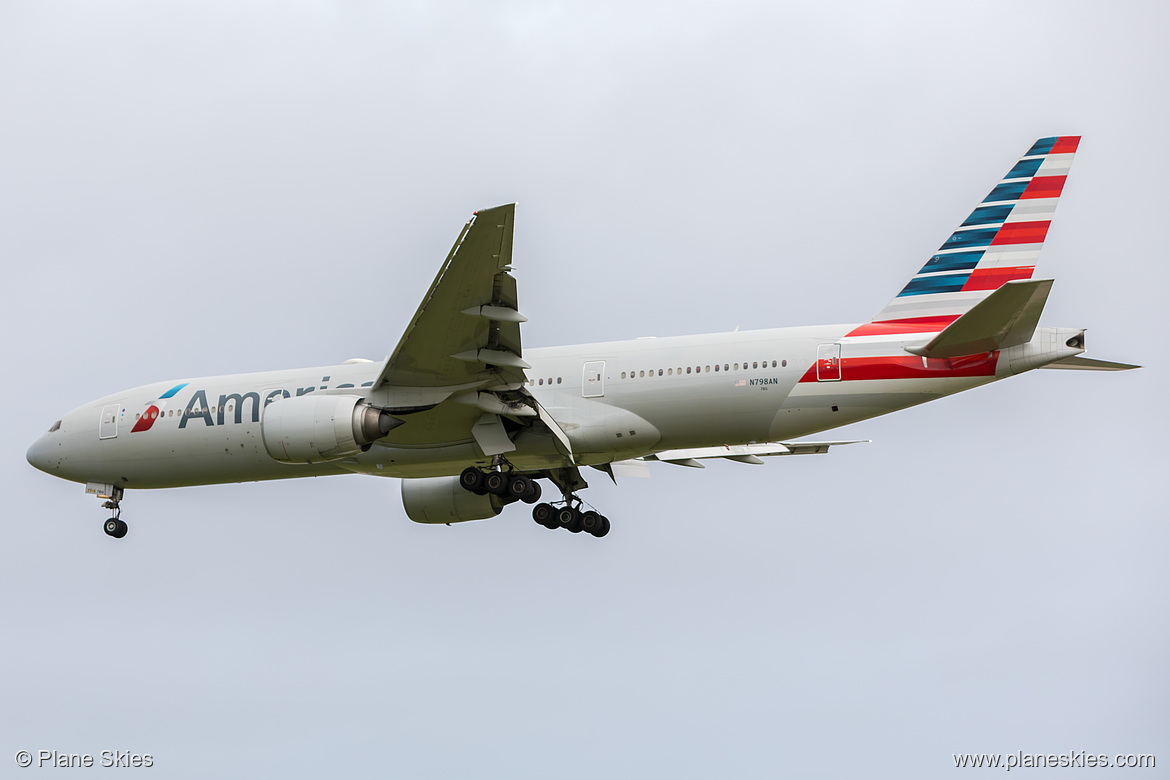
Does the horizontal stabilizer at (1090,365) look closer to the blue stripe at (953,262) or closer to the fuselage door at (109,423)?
the blue stripe at (953,262)

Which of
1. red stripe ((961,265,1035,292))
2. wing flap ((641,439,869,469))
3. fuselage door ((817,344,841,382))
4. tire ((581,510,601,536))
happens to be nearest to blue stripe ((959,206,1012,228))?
red stripe ((961,265,1035,292))

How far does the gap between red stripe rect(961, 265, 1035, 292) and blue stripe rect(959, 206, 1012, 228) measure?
0.94 metres

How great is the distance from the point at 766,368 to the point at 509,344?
194 inches

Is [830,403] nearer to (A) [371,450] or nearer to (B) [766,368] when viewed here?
(B) [766,368]

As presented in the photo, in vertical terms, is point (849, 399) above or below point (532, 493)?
above

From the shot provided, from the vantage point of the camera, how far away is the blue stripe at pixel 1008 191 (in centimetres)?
2244

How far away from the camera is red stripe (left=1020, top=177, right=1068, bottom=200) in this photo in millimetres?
22312

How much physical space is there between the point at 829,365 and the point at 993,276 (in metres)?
3.68

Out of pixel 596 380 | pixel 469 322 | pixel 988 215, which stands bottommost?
pixel 596 380

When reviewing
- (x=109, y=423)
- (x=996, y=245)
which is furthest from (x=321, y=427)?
(x=996, y=245)

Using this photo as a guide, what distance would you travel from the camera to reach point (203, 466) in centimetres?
2561

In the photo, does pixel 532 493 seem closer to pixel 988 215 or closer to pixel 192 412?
pixel 192 412

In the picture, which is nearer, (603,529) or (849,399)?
(849,399)

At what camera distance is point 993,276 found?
22422 millimetres
